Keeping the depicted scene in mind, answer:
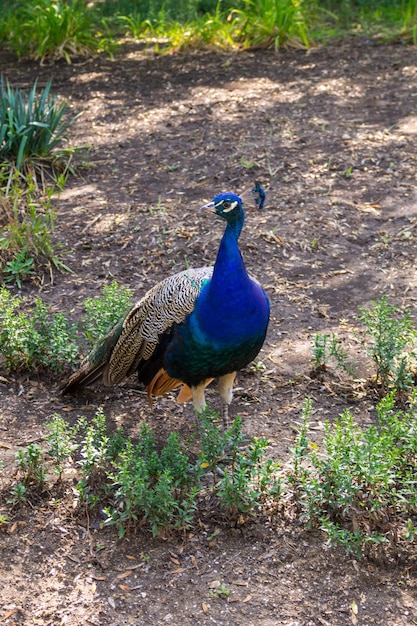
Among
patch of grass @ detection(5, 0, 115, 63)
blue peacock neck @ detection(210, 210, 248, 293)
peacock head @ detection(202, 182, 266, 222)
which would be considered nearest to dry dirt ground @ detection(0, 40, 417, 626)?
patch of grass @ detection(5, 0, 115, 63)

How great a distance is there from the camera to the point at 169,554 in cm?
316

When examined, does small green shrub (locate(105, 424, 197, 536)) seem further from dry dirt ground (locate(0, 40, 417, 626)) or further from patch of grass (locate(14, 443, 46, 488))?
patch of grass (locate(14, 443, 46, 488))

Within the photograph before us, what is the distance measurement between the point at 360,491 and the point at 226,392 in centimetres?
90

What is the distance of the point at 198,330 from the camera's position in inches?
136

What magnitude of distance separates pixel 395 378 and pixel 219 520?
4.08ft

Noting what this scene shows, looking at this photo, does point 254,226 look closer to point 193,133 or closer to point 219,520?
point 193,133

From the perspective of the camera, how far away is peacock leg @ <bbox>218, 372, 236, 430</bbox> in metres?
3.75

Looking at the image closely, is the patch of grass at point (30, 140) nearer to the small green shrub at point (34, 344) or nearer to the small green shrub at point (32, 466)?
the small green shrub at point (34, 344)

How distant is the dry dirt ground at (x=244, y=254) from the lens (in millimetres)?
2992

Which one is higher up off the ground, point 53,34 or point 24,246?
point 53,34

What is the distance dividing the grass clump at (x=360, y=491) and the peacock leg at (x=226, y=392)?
61 centimetres

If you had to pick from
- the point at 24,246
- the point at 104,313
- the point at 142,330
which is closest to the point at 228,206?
the point at 142,330

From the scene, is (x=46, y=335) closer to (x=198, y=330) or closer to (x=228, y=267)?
(x=198, y=330)

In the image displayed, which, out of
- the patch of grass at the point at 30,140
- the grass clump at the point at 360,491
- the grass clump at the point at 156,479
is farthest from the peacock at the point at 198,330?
the patch of grass at the point at 30,140
